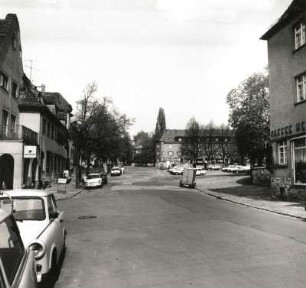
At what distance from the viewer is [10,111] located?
30.5 metres

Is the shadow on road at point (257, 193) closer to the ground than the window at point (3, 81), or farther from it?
closer to the ground

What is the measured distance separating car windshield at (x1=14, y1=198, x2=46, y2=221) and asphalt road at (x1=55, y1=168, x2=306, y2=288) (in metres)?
1.18

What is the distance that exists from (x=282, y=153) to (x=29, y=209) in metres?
18.6

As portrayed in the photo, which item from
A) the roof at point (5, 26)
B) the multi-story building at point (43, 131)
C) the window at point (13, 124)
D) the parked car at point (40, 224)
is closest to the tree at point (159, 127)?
the multi-story building at point (43, 131)

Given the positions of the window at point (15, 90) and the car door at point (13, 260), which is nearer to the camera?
the car door at point (13, 260)

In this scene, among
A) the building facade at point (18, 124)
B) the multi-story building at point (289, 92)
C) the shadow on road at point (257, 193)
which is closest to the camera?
the multi-story building at point (289, 92)

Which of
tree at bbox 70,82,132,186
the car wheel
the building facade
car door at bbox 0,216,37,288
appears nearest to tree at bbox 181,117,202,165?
tree at bbox 70,82,132,186

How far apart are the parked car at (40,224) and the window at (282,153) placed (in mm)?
17258

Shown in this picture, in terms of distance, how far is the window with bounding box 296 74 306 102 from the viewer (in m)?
21.6

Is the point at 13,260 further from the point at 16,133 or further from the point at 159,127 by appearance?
the point at 159,127

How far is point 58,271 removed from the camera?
7703mm

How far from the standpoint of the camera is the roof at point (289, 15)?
21.5 meters

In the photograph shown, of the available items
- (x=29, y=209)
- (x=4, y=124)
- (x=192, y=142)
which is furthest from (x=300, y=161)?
(x=192, y=142)

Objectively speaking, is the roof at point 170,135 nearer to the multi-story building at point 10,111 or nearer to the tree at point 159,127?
the tree at point 159,127
